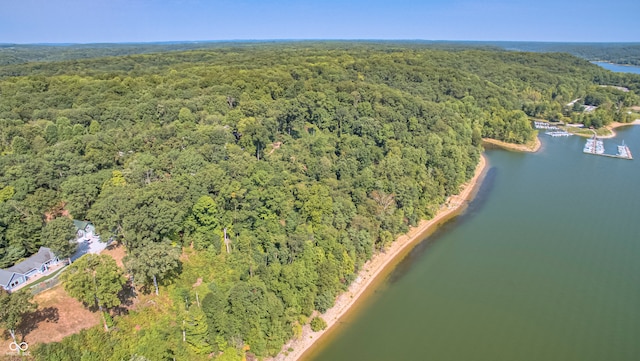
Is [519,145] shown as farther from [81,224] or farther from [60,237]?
[60,237]

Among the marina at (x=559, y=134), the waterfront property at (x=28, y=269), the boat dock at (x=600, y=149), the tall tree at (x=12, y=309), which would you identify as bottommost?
the boat dock at (x=600, y=149)

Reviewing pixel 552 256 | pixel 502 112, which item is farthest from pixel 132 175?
pixel 502 112

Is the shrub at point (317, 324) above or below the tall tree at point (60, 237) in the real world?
below

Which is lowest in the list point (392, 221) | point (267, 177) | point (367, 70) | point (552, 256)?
point (552, 256)

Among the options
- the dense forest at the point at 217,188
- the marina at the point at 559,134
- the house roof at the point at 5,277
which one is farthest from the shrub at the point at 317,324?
the marina at the point at 559,134

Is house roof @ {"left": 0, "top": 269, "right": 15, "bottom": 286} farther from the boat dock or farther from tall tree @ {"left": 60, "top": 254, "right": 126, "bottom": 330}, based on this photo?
the boat dock

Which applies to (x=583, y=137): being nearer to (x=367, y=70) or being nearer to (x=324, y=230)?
(x=367, y=70)

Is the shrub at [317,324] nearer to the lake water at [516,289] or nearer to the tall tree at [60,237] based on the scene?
the lake water at [516,289]

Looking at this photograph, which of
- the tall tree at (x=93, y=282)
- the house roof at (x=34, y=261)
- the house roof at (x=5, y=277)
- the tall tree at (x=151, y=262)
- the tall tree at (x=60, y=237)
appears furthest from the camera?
the tall tree at (x=60, y=237)
